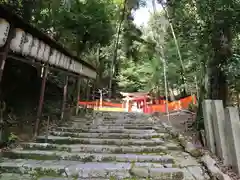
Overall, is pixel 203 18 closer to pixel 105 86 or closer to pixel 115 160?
pixel 115 160

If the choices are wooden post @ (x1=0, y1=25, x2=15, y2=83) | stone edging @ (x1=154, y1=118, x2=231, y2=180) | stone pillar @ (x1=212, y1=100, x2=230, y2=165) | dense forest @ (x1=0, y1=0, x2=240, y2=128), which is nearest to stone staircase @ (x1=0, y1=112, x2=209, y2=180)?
stone edging @ (x1=154, y1=118, x2=231, y2=180)

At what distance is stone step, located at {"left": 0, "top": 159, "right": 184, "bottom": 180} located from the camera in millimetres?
3859

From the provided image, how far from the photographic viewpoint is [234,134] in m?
3.82

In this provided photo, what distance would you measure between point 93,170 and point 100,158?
64cm

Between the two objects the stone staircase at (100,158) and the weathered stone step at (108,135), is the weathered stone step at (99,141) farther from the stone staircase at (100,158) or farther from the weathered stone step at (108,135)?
the weathered stone step at (108,135)

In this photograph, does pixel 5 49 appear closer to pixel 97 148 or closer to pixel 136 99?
pixel 97 148

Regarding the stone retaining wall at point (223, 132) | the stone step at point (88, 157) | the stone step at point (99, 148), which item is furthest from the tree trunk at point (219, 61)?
the stone step at point (88, 157)

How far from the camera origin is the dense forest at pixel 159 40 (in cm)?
582

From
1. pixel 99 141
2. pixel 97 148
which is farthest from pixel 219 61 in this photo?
pixel 97 148

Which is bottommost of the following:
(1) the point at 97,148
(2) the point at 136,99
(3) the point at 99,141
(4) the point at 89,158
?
(4) the point at 89,158

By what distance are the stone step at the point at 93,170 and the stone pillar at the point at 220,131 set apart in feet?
Answer: 3.13

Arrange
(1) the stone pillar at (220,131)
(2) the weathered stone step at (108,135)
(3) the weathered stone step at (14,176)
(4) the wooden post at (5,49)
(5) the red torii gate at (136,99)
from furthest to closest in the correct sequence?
(5) the red torii gate at (136,99), (2) the weathered stone step at (108,135), (4) the wooden post at (5,49), (1) the stone pillar at (220,131), (3) the weathered stone step at (14,176)

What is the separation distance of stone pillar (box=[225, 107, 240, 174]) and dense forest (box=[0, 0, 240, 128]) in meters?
1.58

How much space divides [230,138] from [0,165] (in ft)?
14.3
